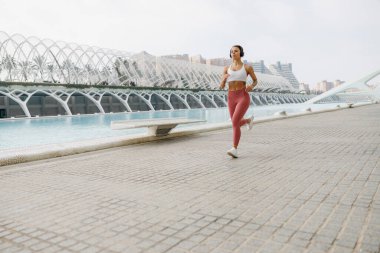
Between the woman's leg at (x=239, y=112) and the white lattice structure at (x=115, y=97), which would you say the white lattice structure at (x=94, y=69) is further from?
the woman's leg at (x=239, y=112)

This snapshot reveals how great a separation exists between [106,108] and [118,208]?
177 ft

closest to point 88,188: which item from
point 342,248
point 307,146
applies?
point 342,248

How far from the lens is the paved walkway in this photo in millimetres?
2402

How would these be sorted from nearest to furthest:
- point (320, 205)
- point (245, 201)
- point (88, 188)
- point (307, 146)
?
point (320, 205) < point (245, 201) < point (88, 188) < point (307, 146)

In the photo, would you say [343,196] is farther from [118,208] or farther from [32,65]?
[32,65]

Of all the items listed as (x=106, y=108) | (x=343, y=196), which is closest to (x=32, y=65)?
(x=106, y=108)

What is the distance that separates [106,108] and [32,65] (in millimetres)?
13397

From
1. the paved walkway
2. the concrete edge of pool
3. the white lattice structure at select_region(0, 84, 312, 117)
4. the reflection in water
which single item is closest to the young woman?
the paved walkway

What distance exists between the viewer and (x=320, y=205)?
3.09m

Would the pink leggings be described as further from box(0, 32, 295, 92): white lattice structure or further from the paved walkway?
box(0, 32, 295, 92): white lattice structure

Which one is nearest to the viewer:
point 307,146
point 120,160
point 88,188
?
point 88,188

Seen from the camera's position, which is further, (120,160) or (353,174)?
(120,160)

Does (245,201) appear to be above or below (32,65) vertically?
below

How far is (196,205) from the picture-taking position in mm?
3258
